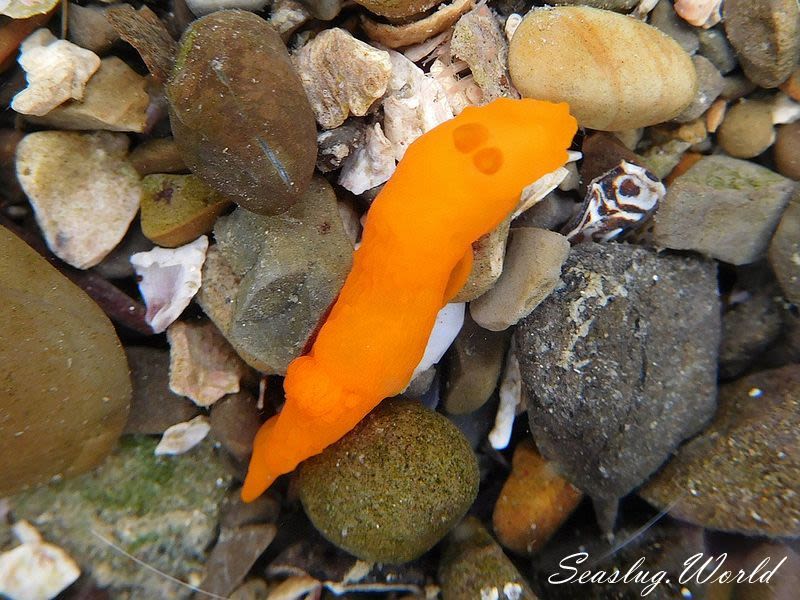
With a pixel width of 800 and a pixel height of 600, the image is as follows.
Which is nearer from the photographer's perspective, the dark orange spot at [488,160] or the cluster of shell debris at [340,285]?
the dark orange spot at [488,160]

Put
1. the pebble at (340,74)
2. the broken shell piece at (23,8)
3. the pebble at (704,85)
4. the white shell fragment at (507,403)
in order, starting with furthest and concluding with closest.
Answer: the white shell fragment at (507,403)
the pebble at (704,85)
the pebble at (340,74)
the broken shell piece at (23,8)

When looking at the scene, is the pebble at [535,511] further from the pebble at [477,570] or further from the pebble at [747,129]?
the pebble at [747,129]

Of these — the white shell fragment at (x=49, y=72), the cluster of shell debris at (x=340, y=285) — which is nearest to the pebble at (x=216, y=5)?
the cluster of shell debris at (x=340, y=285)

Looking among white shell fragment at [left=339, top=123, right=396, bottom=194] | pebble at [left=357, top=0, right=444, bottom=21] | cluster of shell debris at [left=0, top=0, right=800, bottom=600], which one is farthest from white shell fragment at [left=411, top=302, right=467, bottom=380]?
pebble at [left=357, top=0, right=444, bottom=21]

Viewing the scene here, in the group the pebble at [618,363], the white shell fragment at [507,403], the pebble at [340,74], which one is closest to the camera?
the pebble at [340,74]

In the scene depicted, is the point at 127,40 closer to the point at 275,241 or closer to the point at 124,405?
the point at 275,241

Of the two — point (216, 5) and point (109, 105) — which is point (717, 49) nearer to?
point (216, 5)

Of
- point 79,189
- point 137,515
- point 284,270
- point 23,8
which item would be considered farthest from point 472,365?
point 23,8
